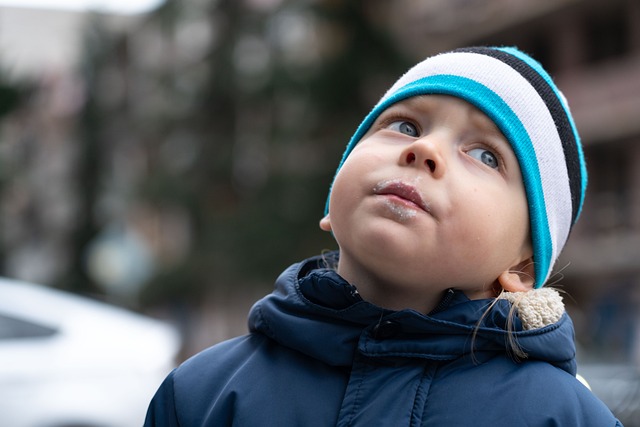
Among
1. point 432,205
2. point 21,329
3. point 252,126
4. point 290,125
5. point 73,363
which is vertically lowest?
point 252,126

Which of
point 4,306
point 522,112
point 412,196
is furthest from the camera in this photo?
point 4,306

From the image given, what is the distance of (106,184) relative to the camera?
120 ft

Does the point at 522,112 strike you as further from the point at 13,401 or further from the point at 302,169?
the point at 302,169

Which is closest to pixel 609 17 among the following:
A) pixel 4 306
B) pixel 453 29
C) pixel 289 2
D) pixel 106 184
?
pixel 453 29

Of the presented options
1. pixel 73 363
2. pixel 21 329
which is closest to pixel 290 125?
pixel 21 329

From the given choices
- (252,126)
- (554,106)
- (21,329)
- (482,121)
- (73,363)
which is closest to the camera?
(482,121)

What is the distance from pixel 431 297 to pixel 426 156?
9.3 inches

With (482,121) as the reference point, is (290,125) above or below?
below

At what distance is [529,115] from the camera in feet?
4.92

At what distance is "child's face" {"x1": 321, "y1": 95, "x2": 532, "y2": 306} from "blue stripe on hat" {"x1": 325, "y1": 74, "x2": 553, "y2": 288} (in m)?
0.01

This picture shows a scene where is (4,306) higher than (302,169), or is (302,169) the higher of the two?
(4,306)

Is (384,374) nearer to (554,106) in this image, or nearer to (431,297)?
(431,297)

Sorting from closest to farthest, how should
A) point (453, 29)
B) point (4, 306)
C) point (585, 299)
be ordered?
point (4, 306), point (585, 299), point (453, 29)

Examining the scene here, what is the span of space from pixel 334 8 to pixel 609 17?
28.4 ft
